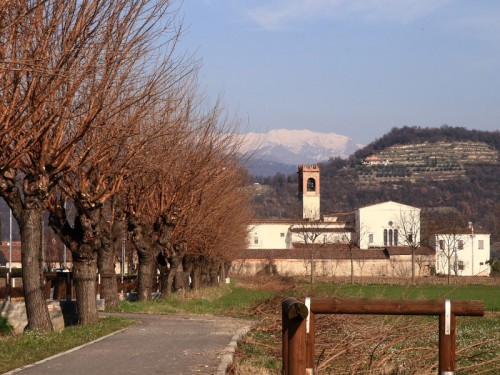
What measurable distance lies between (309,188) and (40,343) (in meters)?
145

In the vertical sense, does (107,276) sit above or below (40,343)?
above

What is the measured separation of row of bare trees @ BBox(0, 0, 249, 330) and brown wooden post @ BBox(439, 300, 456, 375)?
262 inches

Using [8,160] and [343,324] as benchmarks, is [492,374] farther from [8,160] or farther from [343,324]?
[8,160]

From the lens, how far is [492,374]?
1466 centimetres

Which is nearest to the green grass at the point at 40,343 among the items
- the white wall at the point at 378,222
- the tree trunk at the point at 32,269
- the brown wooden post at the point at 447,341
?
the tree trunk at the point at 32,269

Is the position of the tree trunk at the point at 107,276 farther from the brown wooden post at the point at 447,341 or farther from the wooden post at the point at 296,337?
the brown wooden post at the point at 447,341

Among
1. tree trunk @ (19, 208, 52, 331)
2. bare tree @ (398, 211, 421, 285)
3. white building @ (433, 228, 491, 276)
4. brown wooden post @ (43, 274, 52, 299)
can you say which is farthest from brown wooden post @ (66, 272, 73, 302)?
bare tree @ (398, 211, 421, 285)

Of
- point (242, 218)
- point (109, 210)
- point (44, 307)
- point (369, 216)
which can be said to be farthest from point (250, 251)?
point (44, 307)

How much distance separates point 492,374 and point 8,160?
9099 mm

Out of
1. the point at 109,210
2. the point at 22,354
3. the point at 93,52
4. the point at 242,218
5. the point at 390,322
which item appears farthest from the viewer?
the point at 242,218

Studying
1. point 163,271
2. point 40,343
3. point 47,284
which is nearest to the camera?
point 40,343

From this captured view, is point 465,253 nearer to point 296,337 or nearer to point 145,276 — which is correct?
point 145,276

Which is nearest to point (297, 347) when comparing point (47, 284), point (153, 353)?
point (153, 353)

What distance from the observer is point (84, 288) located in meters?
24.1
